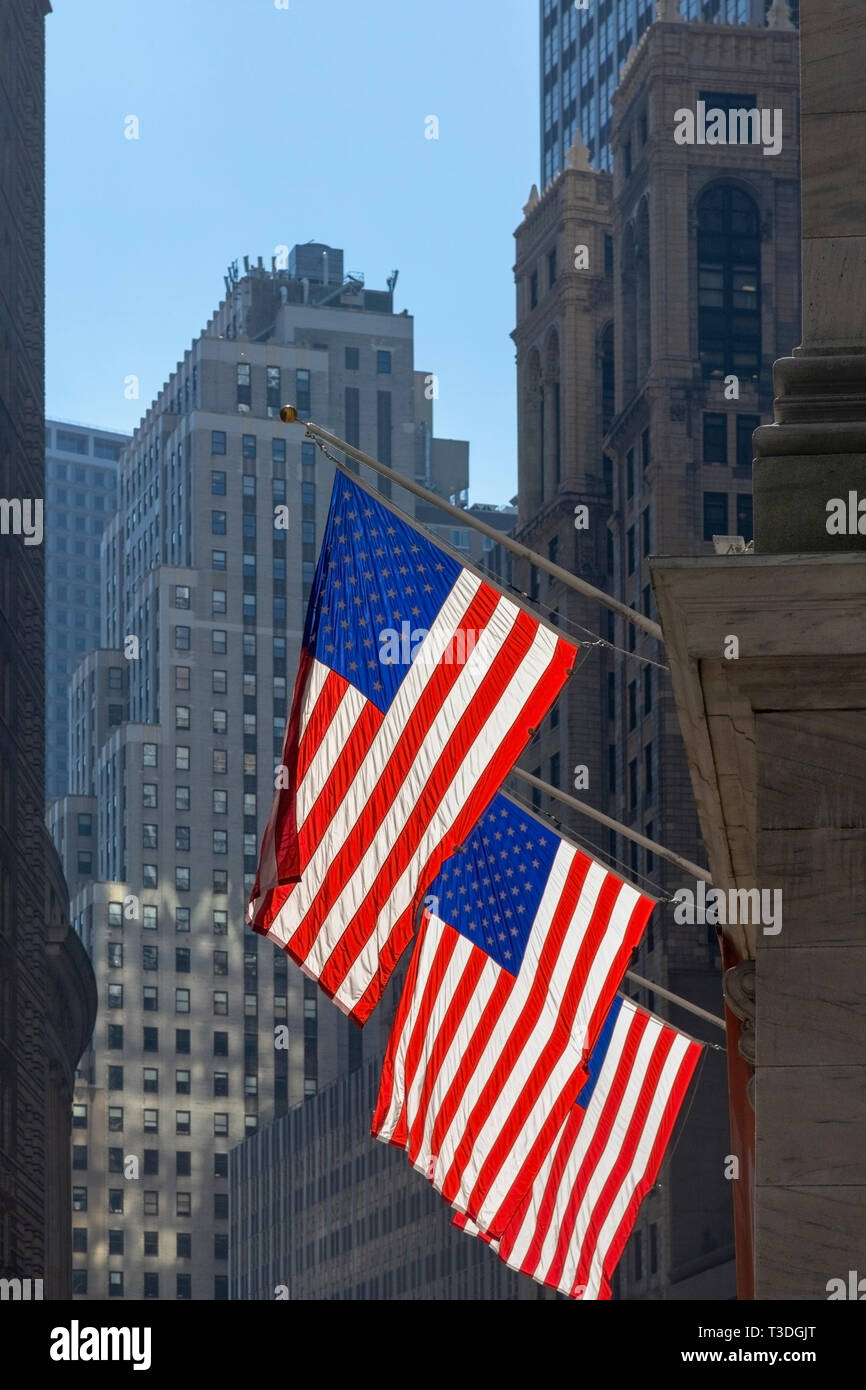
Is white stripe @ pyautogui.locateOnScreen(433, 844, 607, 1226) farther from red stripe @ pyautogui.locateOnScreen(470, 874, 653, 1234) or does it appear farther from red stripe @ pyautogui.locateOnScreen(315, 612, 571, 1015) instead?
red stripe @ pyautogui.locateOnScreen(315, 612, 571, 1015)

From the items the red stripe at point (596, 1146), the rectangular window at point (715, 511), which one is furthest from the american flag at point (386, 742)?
the rectangular window at point (715, 511)

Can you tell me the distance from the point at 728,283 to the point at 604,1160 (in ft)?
364

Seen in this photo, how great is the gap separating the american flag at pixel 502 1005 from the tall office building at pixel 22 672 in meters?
53.5

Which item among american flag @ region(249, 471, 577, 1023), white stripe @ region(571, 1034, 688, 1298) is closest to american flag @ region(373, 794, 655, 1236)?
white stripe @ region(571, 1034, 688, 1298)

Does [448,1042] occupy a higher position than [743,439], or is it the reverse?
[743,439]

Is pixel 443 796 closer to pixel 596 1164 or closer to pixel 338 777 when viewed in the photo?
pixel 338 777

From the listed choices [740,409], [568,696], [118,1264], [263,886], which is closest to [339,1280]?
[118,1264]

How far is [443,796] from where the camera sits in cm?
1905

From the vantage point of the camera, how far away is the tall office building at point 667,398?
11975 centimetres

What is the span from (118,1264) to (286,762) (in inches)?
7296

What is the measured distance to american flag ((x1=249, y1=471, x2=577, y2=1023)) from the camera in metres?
19.1

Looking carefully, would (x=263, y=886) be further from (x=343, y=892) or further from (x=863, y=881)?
(x=863, y=881)

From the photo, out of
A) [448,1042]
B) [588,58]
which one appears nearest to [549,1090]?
[448,1042]

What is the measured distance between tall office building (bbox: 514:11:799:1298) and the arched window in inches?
2.7
